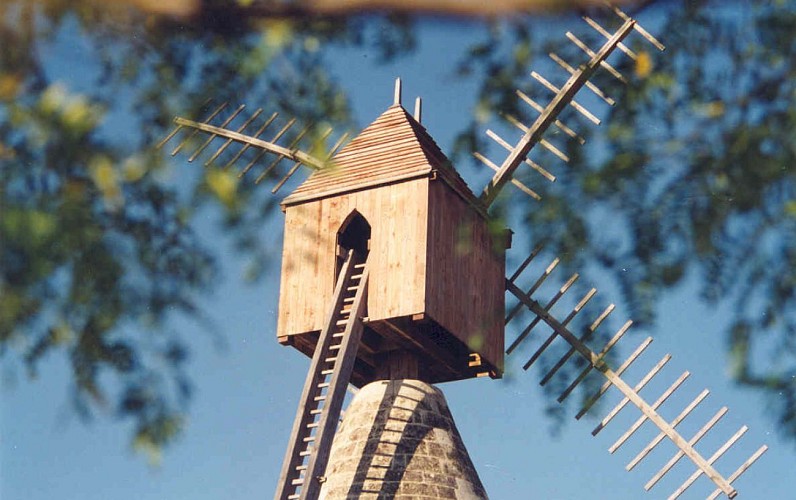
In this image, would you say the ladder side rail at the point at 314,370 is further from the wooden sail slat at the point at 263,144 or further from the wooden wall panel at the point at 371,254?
the wooden sail slat at the point at 263,144

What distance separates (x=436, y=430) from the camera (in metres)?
14.9

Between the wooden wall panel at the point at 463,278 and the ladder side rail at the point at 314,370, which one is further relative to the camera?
the wooden wall panel at the point at 463,278

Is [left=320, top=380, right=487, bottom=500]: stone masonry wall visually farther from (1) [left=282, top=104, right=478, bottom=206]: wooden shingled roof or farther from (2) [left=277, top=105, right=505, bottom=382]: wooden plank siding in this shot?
(1) [left=282, top=104, right=478, bottom=206]: wooden shingled roof

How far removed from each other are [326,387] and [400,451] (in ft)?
3.31

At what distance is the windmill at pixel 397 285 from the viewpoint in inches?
567

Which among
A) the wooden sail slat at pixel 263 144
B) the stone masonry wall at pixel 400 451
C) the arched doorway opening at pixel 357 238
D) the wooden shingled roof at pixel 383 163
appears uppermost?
the wooden sail slat at pixel 263 144

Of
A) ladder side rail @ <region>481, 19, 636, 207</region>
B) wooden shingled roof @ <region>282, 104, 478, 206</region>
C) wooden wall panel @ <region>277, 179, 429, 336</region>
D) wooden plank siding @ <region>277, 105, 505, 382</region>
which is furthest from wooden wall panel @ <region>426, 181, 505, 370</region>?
ladder side rail @ <region>481, 19, 636, 207</region>

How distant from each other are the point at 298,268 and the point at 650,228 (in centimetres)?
885

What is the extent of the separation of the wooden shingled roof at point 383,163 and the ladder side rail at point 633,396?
158 centimetres

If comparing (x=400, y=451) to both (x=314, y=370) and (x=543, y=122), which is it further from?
(x=543, y=122)

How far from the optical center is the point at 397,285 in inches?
571

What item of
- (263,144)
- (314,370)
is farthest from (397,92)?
(314,370)

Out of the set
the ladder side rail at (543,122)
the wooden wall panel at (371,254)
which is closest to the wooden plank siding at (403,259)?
the wooden wall panel at (371,254)

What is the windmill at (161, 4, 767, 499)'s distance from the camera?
47.3 feet
